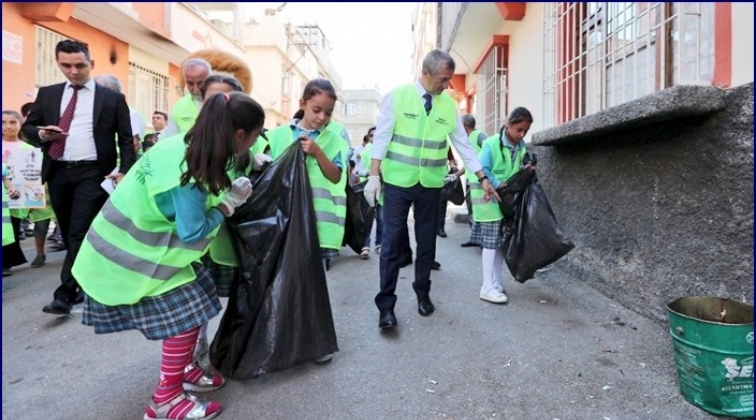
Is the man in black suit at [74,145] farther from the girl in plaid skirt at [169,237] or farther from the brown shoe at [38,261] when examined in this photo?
the brown shoe at [38,261]

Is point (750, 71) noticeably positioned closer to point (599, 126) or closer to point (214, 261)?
point (599, 126)

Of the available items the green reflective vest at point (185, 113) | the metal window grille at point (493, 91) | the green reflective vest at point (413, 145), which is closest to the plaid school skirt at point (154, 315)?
the green reflective vest at point (185, 113)

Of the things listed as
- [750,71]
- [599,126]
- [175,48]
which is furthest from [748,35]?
[175,48]

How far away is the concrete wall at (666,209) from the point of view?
2244 mm

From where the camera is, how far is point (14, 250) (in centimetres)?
411

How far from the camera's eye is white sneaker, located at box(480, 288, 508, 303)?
3.27 meters

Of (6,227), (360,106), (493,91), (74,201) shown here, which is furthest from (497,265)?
(360,106)

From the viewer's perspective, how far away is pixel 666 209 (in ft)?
8.96

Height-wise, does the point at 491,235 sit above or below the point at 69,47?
below

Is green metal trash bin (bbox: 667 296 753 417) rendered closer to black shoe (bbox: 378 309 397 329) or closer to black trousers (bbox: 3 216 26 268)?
black shoe (bbox: 378 309 397 329)

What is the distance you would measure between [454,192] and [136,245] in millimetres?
4418

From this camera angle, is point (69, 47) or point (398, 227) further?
point (69, 47)

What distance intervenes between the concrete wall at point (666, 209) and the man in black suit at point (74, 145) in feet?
11.3

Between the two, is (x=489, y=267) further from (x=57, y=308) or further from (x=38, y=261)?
(x=38, y=261)
